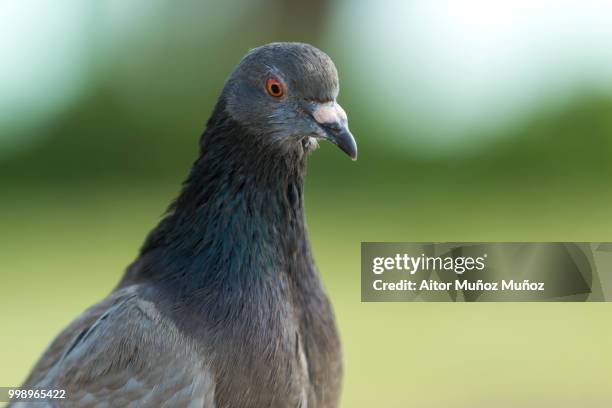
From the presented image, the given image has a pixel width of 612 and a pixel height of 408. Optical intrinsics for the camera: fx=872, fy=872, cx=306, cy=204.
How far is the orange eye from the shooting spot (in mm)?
3684

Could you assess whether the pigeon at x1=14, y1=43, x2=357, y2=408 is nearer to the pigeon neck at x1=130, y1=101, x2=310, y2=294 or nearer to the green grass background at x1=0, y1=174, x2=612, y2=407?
the pigeon neck at x1=130, y1=101, x2=310, y2=294

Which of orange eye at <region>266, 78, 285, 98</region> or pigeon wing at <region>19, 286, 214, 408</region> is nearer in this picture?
pigeon wing at <region>19, 286, 214, 408</region>

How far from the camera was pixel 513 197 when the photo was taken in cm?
1039

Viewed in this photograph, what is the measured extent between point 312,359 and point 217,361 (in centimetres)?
47

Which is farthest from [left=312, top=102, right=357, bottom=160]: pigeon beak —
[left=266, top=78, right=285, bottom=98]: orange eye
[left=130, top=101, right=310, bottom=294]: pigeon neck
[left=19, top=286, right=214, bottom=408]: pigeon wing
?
[left=19, top=286, right=214, bottom=408]: pigeon wing

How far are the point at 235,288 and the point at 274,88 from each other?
2.84 ft

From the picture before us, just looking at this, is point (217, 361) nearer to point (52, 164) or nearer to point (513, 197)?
point (513, 197)

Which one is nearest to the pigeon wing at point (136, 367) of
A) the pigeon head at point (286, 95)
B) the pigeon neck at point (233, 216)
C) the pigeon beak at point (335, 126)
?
the pigeon neck at point (233, 216)

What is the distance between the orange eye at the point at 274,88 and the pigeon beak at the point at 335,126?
18 centimetres

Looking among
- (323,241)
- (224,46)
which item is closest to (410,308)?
(323,241)

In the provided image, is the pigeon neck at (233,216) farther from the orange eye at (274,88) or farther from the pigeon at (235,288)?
the orange eye at (274,88)

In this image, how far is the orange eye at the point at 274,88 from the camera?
368 cm

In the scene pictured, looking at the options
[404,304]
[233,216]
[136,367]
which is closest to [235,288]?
[233,216]

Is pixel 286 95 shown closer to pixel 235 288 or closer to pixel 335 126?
pixel 335 126
